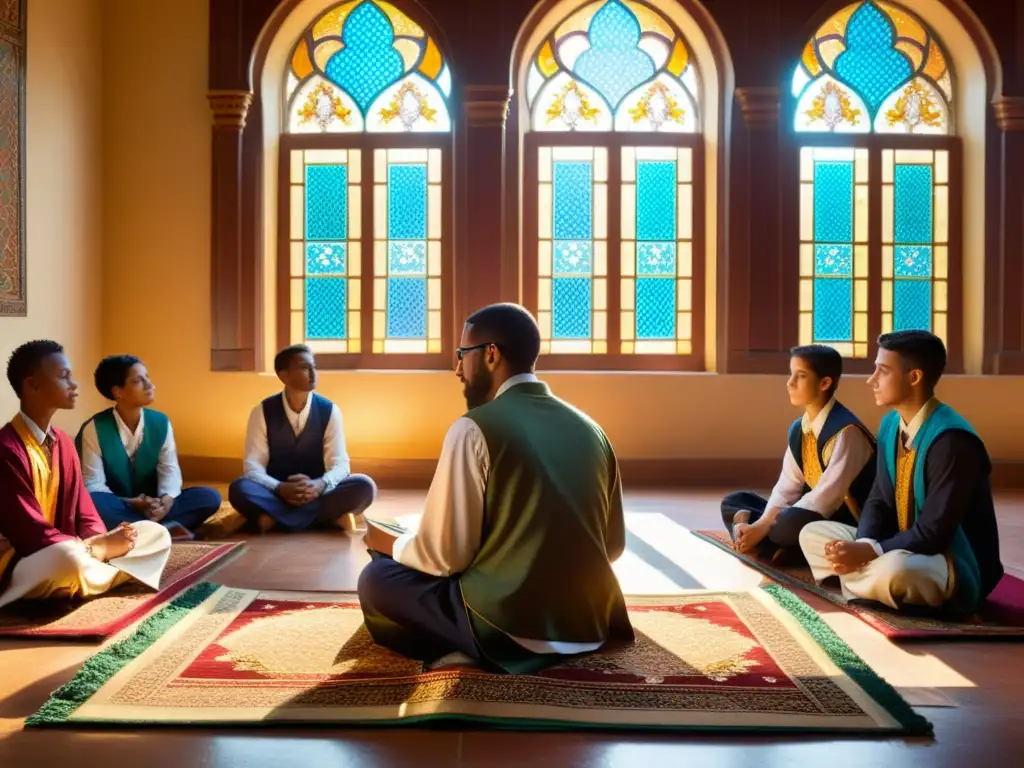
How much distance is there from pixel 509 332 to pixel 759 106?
486 centimetres

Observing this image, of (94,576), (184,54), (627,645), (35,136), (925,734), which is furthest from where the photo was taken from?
(184,54)

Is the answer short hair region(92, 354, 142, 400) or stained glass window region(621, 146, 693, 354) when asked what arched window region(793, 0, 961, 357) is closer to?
stained glass window region(621, 146, 693, 354)

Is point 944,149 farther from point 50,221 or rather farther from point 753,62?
point 50,221

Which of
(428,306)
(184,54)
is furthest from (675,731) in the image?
(184,54)

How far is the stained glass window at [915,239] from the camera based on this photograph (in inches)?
281

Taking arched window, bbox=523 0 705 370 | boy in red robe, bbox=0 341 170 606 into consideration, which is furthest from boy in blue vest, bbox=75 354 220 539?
arched window, bbox=523 0 705 370

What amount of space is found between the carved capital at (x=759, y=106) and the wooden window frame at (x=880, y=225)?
11.8 inches

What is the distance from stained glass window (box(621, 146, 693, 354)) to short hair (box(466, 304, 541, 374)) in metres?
4.56

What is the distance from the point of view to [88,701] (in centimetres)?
237

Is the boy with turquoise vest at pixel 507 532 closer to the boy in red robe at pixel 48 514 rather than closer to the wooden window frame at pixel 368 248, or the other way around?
the boy in red robe at pixel 48 514

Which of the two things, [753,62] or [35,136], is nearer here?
[35,136]

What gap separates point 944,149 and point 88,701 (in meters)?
6.81

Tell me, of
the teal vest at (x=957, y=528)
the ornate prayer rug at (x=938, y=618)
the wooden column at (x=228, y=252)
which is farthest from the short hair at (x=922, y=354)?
the wooden column at (x=228, y=252)

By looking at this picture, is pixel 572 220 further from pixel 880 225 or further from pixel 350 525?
pixel 350 525
